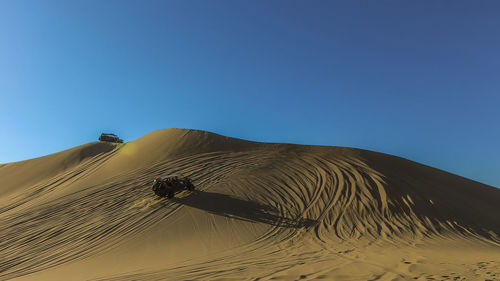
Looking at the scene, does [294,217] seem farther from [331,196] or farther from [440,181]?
[440,181]

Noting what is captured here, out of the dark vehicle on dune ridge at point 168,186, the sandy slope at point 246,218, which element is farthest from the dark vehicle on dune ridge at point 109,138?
the dark vehicle on dune ridge at point 168,186

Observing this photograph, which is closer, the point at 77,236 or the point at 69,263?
the point at 69,263

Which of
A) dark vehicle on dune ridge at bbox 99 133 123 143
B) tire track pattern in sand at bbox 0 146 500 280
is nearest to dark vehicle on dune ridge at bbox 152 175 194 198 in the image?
tire track pattern in sand at bbox 0 146 500 280

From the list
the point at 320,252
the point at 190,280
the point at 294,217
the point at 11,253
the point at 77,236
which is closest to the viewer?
the point at 190,280

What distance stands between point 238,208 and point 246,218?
81 cm

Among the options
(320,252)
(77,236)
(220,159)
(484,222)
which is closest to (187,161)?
(220,159)

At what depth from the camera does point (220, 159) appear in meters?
16.2

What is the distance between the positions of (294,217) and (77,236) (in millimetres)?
8390

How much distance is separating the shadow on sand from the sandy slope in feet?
0.16

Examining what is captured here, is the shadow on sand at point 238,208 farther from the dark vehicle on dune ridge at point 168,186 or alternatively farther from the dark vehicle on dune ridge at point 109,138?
the dark vehicle on dune ridge at point 109,138

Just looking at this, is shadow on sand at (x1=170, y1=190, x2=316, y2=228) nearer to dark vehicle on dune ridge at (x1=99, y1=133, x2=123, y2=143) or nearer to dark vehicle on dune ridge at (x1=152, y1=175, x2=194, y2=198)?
dark vehicle on dune ridge at (x1=152, y1=175, x2=194, y2=198)

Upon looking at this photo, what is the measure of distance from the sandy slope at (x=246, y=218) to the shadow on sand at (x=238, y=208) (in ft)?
0.16

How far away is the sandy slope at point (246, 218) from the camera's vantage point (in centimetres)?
618

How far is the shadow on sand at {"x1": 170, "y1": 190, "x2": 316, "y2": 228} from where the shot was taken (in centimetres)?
1026
